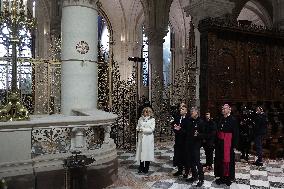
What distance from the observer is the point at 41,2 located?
20109 millimetres

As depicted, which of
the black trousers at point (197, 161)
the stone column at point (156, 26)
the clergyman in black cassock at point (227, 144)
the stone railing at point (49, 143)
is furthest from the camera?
the stone column at point (156, 26)

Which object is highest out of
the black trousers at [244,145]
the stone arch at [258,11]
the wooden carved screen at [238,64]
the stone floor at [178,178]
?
the stone arch at [258,11]

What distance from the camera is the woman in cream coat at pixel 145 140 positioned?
7.64 meters

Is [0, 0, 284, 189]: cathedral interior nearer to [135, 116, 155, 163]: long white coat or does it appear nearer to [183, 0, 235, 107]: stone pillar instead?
[183, 0, 235, 107]: stone pillar

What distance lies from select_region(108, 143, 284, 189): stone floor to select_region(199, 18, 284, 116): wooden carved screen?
3.35 meters

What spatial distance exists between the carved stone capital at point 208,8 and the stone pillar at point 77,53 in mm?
4452

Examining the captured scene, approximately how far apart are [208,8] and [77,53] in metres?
5.44

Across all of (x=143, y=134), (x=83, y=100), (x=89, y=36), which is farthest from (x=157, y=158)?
(x=89, y=36)

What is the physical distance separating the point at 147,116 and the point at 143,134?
0.45 metres

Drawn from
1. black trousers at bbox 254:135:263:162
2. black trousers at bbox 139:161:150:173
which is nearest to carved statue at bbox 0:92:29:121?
black trousers at bbox 139:161:150:173

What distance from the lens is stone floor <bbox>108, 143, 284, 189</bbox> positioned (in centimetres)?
682

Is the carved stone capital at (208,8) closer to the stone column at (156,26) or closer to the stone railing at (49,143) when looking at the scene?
the stone column at (156,26)

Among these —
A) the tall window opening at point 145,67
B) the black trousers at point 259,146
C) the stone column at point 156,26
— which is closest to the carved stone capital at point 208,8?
the black trousers at point 259,146

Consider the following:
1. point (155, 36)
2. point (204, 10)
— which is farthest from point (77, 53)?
point (155, 36)
